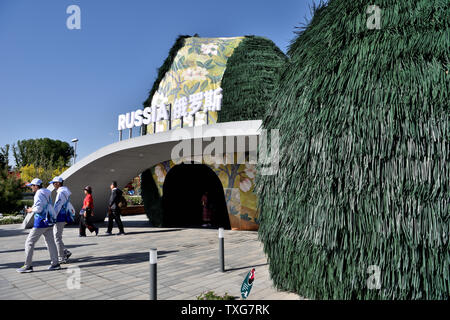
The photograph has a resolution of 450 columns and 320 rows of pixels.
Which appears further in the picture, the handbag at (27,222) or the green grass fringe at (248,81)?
the green grass fringe at (248,81)

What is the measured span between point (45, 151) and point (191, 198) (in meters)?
61.4

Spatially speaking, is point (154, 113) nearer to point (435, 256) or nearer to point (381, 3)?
point (381, 3)

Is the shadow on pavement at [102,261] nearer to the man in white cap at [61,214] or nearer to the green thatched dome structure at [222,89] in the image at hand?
the man in white cap at [61,214]

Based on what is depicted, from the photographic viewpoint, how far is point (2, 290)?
16.6 ft

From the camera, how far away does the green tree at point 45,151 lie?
5141 centimetres

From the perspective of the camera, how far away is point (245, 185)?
40.5 feet

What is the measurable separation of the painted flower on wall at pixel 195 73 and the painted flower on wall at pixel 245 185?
713cm

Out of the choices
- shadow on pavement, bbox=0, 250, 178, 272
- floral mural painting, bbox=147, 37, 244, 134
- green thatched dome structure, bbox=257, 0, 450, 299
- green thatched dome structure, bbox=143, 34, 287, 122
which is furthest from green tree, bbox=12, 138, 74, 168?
green thatched dome structure, bbox=257, 0, 450, 299

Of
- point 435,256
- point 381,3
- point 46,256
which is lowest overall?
point 46,256

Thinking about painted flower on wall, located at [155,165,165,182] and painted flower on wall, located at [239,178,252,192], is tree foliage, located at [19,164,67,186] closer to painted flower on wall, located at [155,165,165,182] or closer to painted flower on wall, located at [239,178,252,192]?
painted flower on wall, located at [155,165,165,182]

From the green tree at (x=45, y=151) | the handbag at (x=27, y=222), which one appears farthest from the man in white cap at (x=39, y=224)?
the green tree at (x=45, y=151)

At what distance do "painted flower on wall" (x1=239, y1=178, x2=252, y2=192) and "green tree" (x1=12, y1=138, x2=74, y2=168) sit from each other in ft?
153

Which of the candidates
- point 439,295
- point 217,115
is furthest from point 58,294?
point 217,115

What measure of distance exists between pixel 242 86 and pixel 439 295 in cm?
1295
